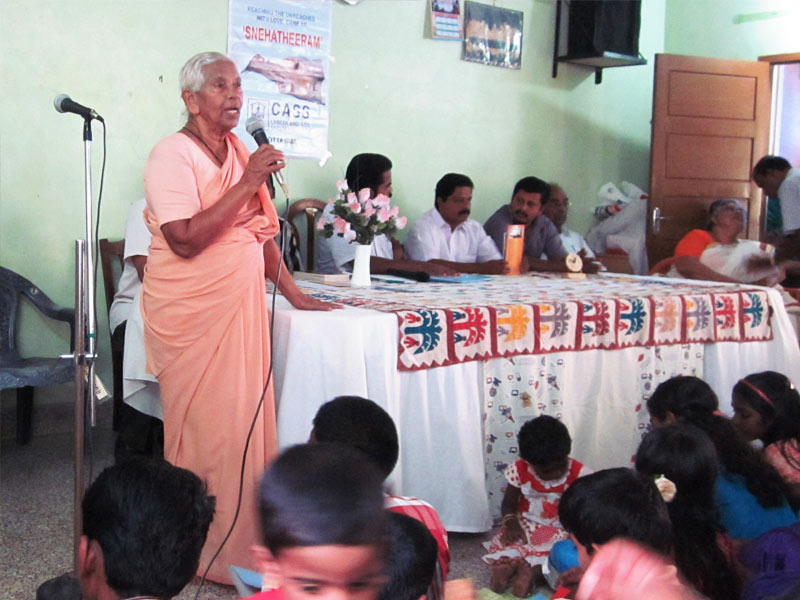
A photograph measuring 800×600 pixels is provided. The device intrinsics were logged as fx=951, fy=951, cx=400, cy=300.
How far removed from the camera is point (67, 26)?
386cm

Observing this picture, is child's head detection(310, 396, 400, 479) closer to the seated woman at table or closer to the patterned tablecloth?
the patterned tablecloth

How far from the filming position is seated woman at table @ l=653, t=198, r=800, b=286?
4551mm

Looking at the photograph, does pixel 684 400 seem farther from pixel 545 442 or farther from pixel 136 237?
pixel 136 237

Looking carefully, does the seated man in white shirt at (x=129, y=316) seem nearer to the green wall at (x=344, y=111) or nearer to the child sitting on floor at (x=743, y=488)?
the green wall at (x=344, y=111)

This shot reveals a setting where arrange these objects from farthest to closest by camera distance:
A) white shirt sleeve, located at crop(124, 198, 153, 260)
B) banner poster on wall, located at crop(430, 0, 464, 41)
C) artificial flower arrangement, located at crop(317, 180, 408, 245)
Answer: banner poster on wall, located at crop(430, 0, 464, 41), white shirt sleeve, located at crop(124, 198, 153, 260), artificial flower arrangement, located at crop(317, 180, 408, 245)

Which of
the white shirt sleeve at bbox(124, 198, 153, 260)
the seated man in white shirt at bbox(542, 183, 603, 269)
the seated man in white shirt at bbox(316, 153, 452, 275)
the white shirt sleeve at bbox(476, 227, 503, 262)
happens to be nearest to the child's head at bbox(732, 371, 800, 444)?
the seated man in white shirt at bbox(316, 153, 452, 275)

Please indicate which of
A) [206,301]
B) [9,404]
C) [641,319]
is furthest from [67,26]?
[641,319]

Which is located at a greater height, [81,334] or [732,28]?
[732,28]

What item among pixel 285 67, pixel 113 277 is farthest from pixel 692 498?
pixel 285 67

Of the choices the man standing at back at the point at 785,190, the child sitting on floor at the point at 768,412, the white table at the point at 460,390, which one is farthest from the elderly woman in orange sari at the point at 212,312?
the man standing at back at the point at 785,190

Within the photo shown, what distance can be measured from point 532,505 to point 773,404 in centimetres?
74

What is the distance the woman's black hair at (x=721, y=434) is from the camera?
2307 mm

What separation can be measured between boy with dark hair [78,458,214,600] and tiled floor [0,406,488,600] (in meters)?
1.18

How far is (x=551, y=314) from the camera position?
3.06 m
